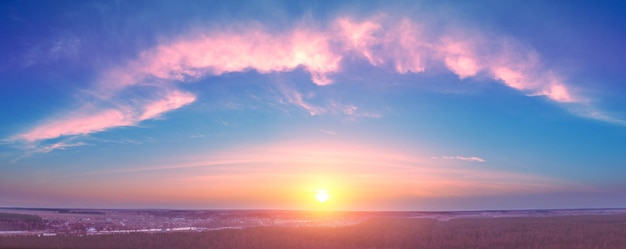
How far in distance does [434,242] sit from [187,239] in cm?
1387

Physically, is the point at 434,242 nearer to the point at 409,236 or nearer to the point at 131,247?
the point at 409,236

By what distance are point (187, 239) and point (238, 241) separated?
3056mm

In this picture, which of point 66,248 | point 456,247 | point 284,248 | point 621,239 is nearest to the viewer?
point 66,248

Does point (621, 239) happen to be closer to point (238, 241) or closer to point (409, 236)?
point (409, 236)

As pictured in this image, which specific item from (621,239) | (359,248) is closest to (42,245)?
(359,248)

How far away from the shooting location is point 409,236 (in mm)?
32219

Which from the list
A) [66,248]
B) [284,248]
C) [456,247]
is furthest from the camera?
[456,247]

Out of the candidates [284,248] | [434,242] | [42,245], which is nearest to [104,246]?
[42,245]

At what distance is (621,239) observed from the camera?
3139 cm

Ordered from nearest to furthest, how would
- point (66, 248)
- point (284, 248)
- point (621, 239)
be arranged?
point (66, 248)
point (284, 248)
point (621, 239)

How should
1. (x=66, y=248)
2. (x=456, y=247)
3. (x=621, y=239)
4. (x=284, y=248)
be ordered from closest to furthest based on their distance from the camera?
(x=66, y=248) → (x=284, y=248) → (x=456, y=247) → (x=621, y=239)

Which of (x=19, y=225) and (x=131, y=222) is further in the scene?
(x=131, y=222)

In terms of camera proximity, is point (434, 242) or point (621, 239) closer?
point (434, 242)

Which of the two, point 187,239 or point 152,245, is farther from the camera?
point 187,239
